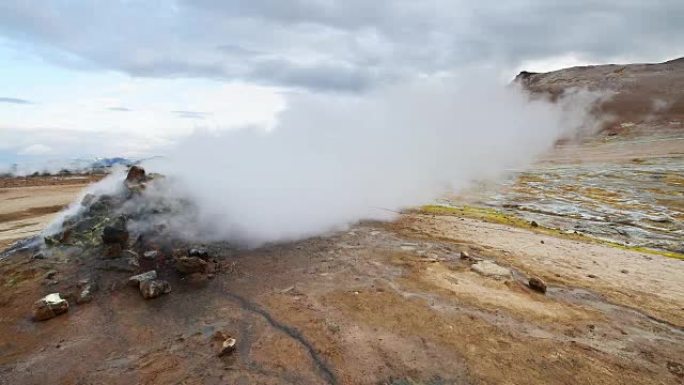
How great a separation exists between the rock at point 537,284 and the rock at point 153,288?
4.90 m

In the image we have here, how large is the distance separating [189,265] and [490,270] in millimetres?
4391

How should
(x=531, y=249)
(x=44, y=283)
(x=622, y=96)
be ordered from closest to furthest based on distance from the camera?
(x=44, y=283), (x=531, y=249), (x=622, y=96)

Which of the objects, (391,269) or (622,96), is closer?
(391,269)

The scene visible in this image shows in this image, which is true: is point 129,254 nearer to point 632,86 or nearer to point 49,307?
point 49,307

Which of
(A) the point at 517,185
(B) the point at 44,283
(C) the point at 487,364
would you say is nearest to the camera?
(C) the point at 487,364

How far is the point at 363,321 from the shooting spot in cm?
520

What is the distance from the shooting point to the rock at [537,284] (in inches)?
243

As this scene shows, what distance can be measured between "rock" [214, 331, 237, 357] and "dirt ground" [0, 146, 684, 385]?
0.23 feet

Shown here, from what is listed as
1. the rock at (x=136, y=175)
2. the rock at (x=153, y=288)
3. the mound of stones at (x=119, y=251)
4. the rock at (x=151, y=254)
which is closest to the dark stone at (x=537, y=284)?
the mound of stones at (x=119, y=251)

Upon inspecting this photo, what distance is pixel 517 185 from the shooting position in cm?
1717

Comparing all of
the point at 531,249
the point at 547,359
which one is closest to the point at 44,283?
the point at 547,359

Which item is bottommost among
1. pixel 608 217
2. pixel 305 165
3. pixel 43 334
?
pixel 608 217

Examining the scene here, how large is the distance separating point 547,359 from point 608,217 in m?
8.75

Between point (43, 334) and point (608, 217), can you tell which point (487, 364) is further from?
point (608, 217)
